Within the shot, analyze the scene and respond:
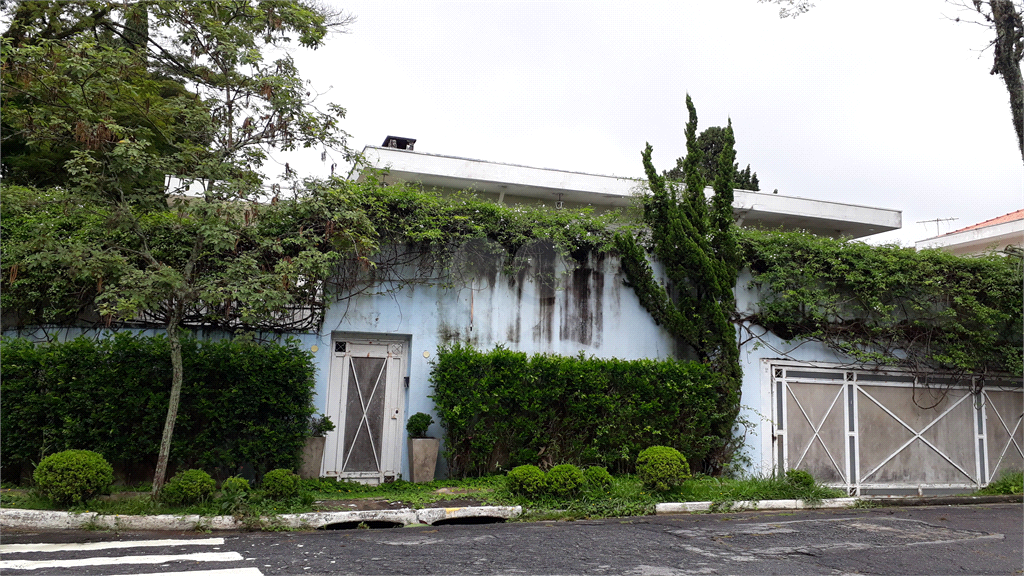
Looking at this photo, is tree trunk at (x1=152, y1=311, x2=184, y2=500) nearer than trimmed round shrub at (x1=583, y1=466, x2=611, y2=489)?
Yes

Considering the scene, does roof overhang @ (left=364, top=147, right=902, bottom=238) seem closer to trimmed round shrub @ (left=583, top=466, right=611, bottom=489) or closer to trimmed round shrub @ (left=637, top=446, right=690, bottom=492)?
trimmed round shrub @ (left=637, top=446, right=690, bottom=492)

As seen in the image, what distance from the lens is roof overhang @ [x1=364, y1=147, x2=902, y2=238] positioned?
16250 mm

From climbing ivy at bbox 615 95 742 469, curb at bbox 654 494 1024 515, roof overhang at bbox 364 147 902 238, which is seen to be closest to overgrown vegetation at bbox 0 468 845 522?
curb at bbox 654 494 1024 515

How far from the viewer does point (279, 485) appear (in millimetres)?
8570

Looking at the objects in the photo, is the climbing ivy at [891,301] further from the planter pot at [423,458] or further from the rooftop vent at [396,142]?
the rooftop vent at [396,142]

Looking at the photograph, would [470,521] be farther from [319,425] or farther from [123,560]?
[123,560]

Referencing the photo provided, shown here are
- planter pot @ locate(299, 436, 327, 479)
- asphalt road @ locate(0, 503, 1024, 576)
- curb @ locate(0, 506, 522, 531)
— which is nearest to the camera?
asphalt road @ locate(0, 503, 1024, 576)

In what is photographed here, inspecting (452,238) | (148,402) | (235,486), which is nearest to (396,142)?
(452,238)

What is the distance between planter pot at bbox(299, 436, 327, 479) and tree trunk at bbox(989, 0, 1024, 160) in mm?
12084

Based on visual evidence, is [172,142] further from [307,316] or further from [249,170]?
[307,316]

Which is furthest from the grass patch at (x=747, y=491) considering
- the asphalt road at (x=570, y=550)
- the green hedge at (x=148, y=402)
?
the green hedge at (x=148, y=402)

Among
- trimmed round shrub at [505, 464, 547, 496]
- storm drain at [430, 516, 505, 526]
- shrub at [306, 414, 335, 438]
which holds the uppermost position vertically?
shrub at [306, 414, 335, 438]

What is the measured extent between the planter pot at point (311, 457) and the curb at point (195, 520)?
195cm

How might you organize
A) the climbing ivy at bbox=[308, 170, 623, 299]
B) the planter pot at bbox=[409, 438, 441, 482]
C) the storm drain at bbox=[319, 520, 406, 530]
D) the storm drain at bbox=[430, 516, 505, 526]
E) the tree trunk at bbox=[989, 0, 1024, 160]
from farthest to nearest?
the tree trunk at bbox=[989, 0, 1024, 160] → the climbing ivy at bbox=[308, 170, 623, 299] → the planter pot at bbox=[409, 438, 441, 482] → the storm drain at bbox=[430, 516, 505, 526] → the storm drain at bbox=[319, 520, 406, 530]
